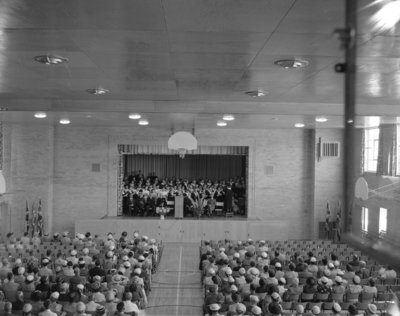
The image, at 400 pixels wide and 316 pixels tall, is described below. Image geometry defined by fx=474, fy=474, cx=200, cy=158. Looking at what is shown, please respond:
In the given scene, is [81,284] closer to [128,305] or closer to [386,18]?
[128,305]

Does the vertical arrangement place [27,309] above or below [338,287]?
above

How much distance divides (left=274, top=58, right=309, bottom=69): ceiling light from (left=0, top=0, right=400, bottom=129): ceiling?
18 cm

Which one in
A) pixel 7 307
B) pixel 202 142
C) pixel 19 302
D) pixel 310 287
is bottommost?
pixel 19 302

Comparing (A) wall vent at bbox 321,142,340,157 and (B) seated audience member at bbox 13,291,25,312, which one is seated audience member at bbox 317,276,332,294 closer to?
(B) seated audience member at bbox 13,291,25,312

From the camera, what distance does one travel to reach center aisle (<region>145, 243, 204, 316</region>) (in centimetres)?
1605

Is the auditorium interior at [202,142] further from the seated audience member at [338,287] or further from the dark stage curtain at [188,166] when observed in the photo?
the seated audience member at [338,287]

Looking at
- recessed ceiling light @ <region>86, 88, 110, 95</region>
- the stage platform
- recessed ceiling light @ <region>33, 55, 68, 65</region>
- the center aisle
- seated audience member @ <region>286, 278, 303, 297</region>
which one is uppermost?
recessed ceiling light @ <region>86, 88, 110, 95</region>

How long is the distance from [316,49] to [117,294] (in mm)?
9835

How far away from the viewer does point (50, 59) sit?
8023 mm

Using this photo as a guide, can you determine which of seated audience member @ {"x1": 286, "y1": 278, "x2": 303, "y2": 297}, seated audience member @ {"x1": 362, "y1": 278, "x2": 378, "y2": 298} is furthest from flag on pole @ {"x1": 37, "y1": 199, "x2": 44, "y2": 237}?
seated audience member @ {"x1": 362, "y1": 278, "x2": 378, "y2": 298}

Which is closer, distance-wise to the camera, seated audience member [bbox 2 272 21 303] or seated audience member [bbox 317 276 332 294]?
seated audience member [bbox 2 272 21 303]

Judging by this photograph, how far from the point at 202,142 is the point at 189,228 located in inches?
221

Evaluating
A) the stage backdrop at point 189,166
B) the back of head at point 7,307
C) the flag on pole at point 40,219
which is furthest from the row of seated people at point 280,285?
the stage backdrop at point 189,166

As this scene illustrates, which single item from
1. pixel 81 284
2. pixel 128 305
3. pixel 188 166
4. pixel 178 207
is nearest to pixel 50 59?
pixel 128 305
